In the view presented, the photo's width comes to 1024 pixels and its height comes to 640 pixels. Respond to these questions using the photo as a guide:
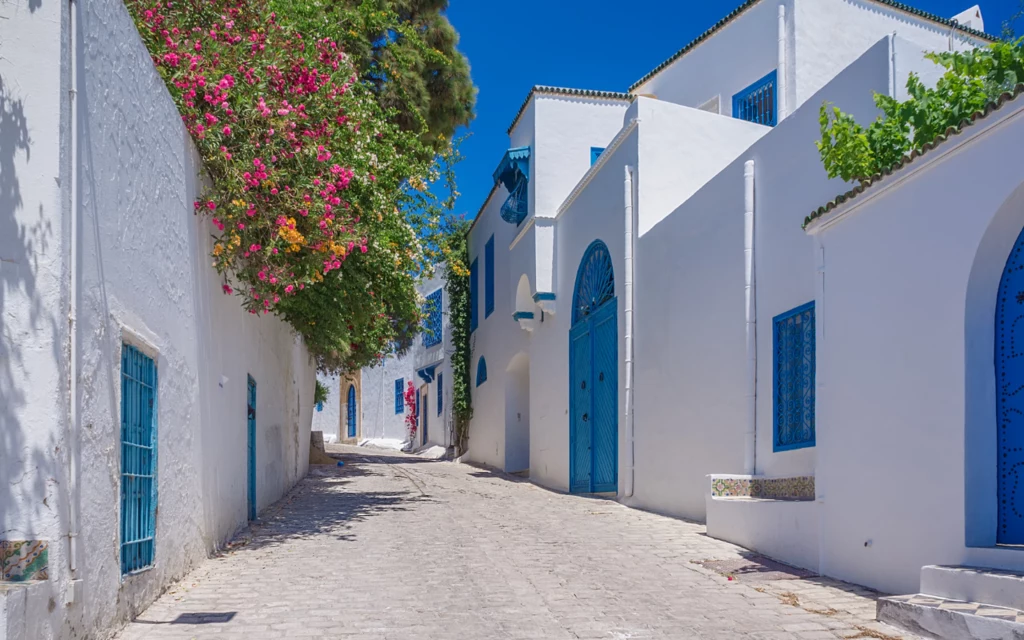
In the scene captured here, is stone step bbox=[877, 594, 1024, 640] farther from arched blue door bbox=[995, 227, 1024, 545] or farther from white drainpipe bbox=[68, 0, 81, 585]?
white drainpipe bbox=[68, 0, 81, 585]

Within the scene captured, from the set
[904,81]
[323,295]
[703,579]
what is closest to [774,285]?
[904,81]

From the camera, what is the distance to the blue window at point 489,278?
21141 mm

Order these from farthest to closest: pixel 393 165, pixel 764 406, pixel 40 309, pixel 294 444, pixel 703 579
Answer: pixel 294 444, pixel 393 165, pixel 764 406, pixel 703 579, pixel 40 309

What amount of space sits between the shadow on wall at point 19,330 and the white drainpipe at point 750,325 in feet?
21.1

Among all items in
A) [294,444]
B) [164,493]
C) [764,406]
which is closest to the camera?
[164,493]

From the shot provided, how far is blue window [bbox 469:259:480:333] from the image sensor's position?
23.3 m

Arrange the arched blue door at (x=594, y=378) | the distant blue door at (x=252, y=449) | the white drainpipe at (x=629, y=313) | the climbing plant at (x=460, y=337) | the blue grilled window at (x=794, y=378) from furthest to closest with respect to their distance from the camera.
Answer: the climbing plant at (x=460, y=337) → the arched blue door at (x=594, y=378) → the white drainpipe at (x=629, y=313) → the distant blue door at (x=252, y=449) → the blue grilled window at (x=794, y=378)

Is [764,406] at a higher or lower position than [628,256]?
lower

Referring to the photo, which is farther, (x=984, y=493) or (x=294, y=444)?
(x=294, y=444)

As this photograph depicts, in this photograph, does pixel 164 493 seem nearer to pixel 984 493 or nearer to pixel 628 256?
pixel 984 493

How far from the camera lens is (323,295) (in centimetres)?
1016

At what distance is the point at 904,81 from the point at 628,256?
4.96m

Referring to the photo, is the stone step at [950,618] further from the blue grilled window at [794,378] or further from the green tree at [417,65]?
the green tree at [417,65]

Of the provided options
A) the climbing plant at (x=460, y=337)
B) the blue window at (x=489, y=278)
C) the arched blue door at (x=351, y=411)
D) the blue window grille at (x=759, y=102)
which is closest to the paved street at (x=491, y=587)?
the blue window grille at (x=759, y=102)
